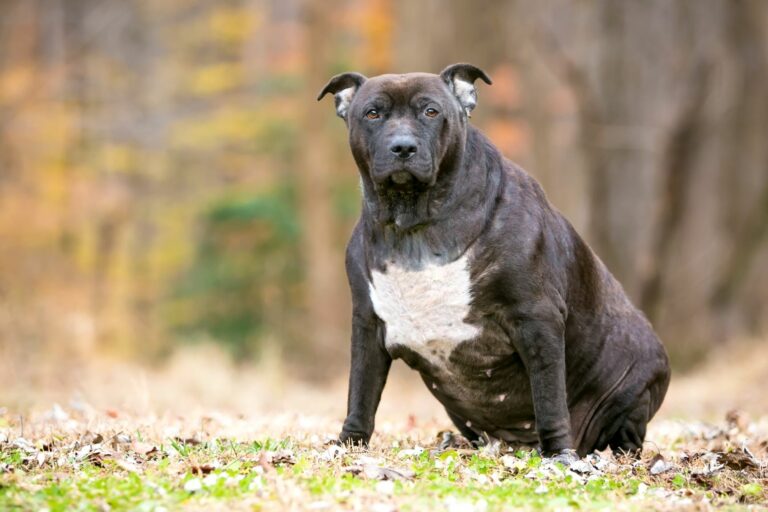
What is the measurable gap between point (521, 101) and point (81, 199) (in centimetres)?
1497

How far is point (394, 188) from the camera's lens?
21.0 feet

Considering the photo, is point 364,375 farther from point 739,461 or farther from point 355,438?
point 739,461

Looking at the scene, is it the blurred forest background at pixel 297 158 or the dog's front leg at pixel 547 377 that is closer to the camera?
the dog's front leg at pixel 547 377

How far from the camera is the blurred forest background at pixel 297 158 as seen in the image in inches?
744

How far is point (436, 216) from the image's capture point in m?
6.44

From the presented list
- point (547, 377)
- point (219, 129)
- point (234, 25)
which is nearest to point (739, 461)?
point (547, 377)

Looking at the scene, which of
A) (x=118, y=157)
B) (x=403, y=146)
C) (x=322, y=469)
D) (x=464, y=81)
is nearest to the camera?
(x=322, y=469)

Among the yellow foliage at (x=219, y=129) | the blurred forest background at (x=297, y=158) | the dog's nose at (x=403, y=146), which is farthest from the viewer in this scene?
the yellow foliage at (x=219, y=129)

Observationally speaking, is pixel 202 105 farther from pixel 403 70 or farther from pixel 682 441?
pixel 682 441

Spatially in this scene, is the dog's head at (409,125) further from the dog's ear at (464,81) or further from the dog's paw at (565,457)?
the dog's paw at (565,457)

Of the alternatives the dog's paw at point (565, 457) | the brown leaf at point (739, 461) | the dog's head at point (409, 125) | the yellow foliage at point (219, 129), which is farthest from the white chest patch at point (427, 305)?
the yellow foliage at point (219, 129)

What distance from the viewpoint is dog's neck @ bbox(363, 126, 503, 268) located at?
21.1 ft

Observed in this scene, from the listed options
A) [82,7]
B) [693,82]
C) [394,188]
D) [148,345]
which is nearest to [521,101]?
[693,82]

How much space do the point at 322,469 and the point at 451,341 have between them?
1.21m
